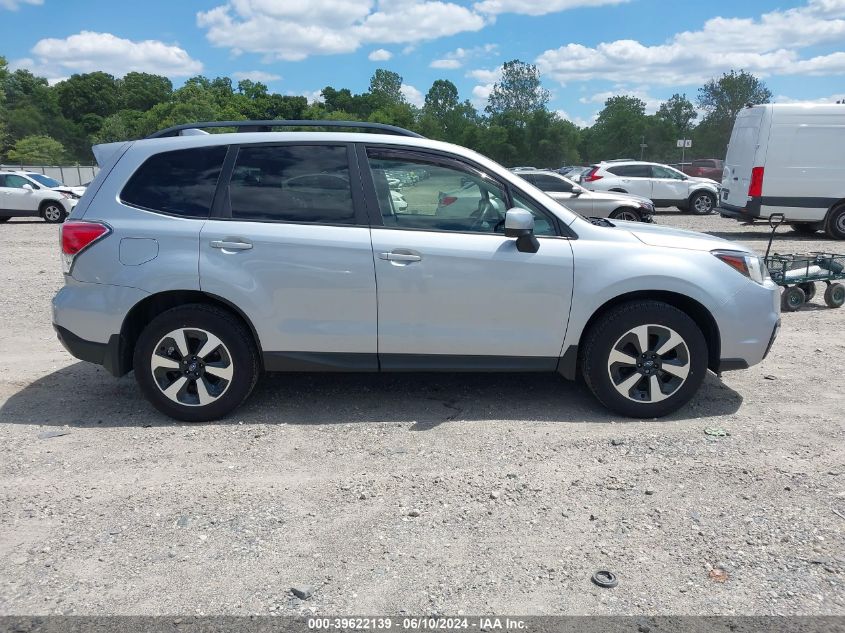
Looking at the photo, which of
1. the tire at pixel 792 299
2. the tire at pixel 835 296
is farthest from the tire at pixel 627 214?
the tire at pixel 792 299

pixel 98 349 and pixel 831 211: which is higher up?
pixel 831 211

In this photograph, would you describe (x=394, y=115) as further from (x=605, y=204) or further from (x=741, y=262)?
(x=741, y=262)

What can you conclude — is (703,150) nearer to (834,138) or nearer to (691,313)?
(834,138)

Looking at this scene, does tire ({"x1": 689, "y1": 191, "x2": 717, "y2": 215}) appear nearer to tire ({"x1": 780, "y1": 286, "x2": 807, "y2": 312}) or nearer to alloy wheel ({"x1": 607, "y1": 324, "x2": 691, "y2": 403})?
tire ({"x1": 780, "y1": 286, "x2": 807, "y2": 312})

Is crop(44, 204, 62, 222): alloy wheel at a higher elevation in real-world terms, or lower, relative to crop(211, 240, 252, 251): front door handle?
lower

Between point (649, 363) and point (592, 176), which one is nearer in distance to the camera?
point (649, 363)

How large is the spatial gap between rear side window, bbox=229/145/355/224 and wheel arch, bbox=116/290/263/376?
0.60m

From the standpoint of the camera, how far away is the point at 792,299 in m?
7.96

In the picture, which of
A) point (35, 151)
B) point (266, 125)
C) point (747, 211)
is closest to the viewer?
point (266, 125)

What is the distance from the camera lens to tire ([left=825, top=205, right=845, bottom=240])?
14648 mm

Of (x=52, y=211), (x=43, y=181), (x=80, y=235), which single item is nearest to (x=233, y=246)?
(x=80, y=235)

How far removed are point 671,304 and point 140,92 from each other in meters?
130

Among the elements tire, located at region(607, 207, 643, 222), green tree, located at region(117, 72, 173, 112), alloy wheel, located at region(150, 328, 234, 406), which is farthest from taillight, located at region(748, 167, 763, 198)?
green tree, located at region(117, 72, 173, 112)

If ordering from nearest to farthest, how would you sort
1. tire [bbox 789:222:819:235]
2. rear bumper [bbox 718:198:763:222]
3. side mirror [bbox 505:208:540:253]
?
side mirror [bbox 505:208:540:253], rear bumper [bbox 718:198:763:222], tire [bbox 789:222:819:235]
